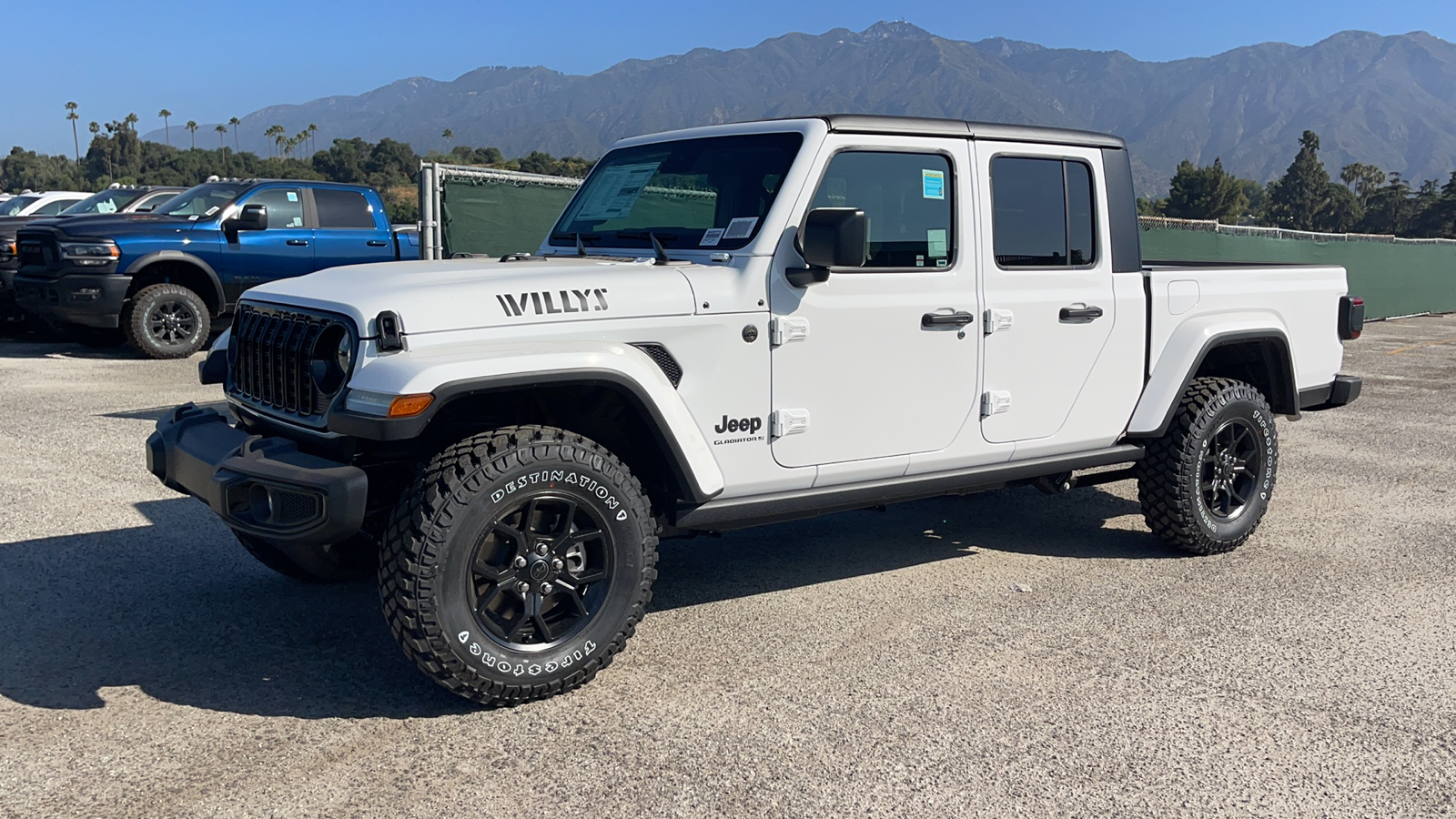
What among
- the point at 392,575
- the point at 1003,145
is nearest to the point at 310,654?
the point at 392,575

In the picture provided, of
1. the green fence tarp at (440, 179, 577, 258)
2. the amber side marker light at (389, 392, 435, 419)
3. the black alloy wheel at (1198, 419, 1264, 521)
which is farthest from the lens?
the green fence tarp at (440, 179, 577, 258)

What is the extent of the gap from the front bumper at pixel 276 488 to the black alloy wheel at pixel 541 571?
426 mm

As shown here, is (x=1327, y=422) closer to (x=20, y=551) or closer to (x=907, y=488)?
(x=907, y=488)

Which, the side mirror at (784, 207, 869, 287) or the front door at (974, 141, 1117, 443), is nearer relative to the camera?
the side mirror at (784, 207, 869, 287)

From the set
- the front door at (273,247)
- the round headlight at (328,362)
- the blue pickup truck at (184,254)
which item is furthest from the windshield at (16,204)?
the round headlight at (328,362)

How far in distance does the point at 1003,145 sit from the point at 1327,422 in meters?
6.61

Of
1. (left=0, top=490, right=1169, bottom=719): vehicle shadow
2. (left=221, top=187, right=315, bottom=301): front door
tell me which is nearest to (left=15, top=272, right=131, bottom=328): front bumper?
(left=221, top=187, right=315, bottom=301): front door

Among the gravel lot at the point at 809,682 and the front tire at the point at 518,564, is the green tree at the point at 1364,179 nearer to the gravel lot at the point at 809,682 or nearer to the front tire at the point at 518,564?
the gravel lot at the point at 809,682

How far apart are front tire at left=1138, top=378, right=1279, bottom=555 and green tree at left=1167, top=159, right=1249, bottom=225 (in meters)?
109

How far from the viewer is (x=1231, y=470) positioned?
5711 millimetres

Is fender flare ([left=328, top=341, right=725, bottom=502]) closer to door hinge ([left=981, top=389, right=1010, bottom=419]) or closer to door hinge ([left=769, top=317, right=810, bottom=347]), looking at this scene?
door hinge ([left=769, top=317, right=810, bottom=347])

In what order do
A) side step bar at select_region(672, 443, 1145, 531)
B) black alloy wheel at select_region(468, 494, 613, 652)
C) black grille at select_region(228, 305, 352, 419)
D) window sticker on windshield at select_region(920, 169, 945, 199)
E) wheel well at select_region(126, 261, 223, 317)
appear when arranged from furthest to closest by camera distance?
wheel well at select_region(126, 261, 223, 317) → window sticker on windshield at select_region(920, 169, 945, 199) → side step bar at select_region(672, 443, 1145, 531) → black grille at select_region(228, 305, 352, 419) → black alloy wheel at select_region(468, 494, 613, 652)

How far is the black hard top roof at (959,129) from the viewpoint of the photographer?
14.6 feet

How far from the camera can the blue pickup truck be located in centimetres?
1177
